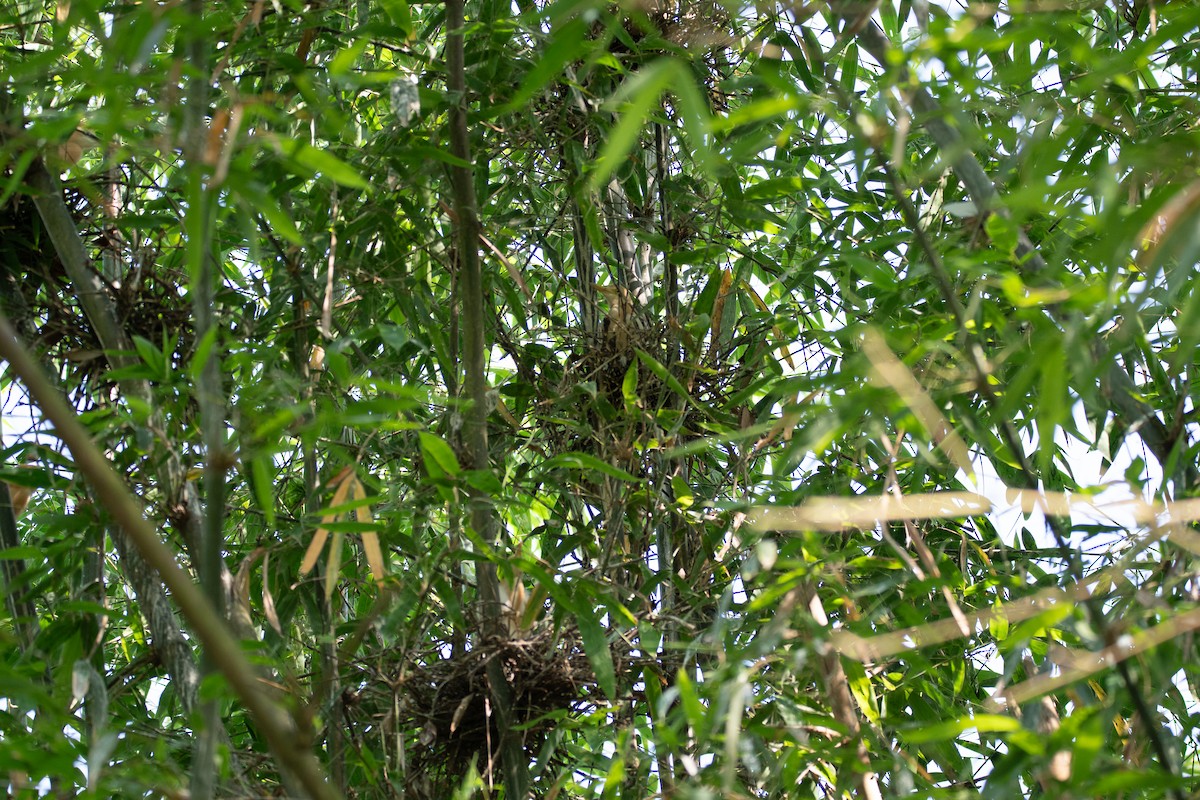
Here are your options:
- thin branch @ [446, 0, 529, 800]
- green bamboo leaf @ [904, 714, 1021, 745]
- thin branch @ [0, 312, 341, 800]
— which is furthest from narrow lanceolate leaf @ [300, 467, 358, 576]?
green bamboo leaf @ [904, 714, 1021, 745]

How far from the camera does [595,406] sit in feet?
4.37

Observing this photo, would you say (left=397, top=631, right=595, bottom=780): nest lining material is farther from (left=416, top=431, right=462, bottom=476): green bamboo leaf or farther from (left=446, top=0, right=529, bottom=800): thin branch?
(left=416, top=431, right=462, bottom=476): green bamboo leaf

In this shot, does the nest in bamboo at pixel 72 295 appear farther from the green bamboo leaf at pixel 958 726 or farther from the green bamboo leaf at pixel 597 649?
the green bamboo leaf at pixel 958 726

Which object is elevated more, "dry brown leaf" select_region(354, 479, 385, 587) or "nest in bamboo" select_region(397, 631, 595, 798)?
"dry brown leaf" select_region(354, 479, 385, 587)

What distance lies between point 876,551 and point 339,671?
2.26ft

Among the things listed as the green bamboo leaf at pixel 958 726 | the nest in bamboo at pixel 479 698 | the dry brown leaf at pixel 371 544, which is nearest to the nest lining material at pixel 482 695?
the nest in bamboo at pixel 479 698

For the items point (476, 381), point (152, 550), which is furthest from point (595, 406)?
point (152, 550)

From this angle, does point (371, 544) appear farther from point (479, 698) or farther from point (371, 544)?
point (479, 698)

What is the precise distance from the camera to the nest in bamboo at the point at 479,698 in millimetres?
1138

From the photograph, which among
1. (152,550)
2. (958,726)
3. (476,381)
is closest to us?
(152,550)

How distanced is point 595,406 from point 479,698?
14.1 inches

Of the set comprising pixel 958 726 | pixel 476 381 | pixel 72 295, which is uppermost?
pixel 72 295

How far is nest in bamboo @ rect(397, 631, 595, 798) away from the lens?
1.14 metres

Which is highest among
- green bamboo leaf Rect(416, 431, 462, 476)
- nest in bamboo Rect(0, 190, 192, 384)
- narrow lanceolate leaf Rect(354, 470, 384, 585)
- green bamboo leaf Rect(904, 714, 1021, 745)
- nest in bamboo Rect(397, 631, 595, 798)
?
nest in bamboo Rect(0, 190, 192, 384)
